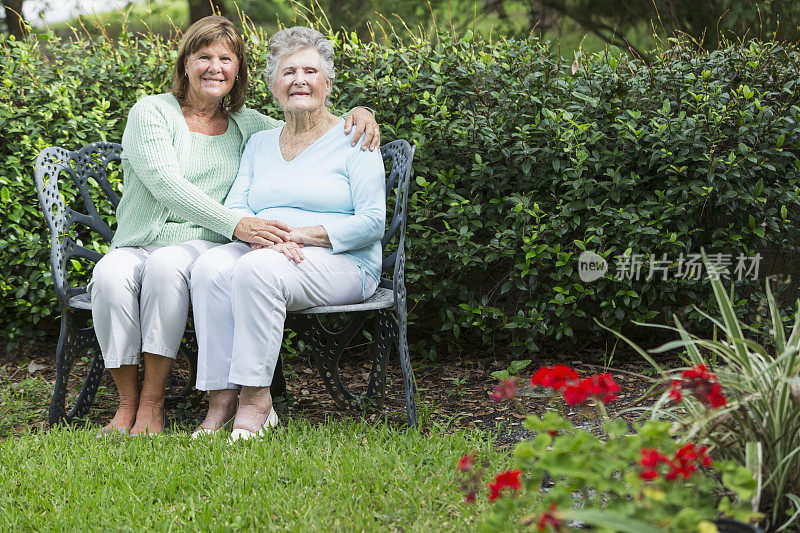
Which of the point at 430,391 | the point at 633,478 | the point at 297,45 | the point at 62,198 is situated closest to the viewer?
the point at 633,478

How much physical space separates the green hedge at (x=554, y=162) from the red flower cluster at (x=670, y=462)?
200cm

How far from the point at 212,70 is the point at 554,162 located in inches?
59.8

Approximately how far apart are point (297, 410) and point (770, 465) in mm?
2055

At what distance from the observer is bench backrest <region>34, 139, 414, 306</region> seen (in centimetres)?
301

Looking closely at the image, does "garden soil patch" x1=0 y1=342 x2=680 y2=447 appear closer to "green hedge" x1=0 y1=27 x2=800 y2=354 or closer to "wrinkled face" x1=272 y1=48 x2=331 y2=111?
"green hedge" x1=0 y1=27 x2=800 y2=354

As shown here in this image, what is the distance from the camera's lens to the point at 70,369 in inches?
122

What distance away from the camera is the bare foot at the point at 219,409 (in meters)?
2.79

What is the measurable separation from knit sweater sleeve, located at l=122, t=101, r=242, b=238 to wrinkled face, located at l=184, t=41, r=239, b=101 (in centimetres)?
22

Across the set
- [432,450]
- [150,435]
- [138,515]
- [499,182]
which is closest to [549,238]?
[499,182]

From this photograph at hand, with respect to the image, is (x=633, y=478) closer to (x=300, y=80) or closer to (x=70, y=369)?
(x=300, y=80)

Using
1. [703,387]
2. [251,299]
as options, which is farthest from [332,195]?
[703,387]

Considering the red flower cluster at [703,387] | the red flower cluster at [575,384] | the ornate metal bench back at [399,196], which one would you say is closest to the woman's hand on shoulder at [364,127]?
the ornate metal bench back at [399,196]

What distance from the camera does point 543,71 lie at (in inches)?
140

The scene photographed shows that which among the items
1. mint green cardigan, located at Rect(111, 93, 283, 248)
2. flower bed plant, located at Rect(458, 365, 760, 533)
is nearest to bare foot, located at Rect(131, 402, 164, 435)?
mint green cardigan, located at Rect(111, 93, 283, 248)
